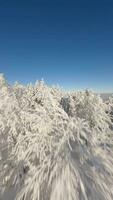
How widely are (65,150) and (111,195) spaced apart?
207cm

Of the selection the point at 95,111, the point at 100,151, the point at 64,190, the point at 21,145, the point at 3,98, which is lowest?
the point at 64,190

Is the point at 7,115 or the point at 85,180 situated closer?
the point at 85,180

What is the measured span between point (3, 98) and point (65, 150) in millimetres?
7078

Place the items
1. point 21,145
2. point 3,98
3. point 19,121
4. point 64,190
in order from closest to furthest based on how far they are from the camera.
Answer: point 64,190 < point 21,145 < point 19,121 < point 3,98

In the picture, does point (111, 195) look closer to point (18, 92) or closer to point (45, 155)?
point (45, 155)

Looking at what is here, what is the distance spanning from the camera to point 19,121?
13.9m

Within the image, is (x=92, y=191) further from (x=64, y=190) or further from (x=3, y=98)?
(x=3, y=98)

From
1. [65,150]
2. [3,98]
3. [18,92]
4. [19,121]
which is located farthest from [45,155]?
[18,92]

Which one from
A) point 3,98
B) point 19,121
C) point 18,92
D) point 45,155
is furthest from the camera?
point 18,92

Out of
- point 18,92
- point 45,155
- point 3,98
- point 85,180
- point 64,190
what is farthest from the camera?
point 18,92

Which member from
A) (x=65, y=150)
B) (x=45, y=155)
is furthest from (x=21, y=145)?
(x=65, y=150)

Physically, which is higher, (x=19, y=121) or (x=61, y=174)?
(x=19, y=121)

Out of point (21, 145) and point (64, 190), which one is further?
point (21, 145)

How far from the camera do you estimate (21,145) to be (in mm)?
11750
